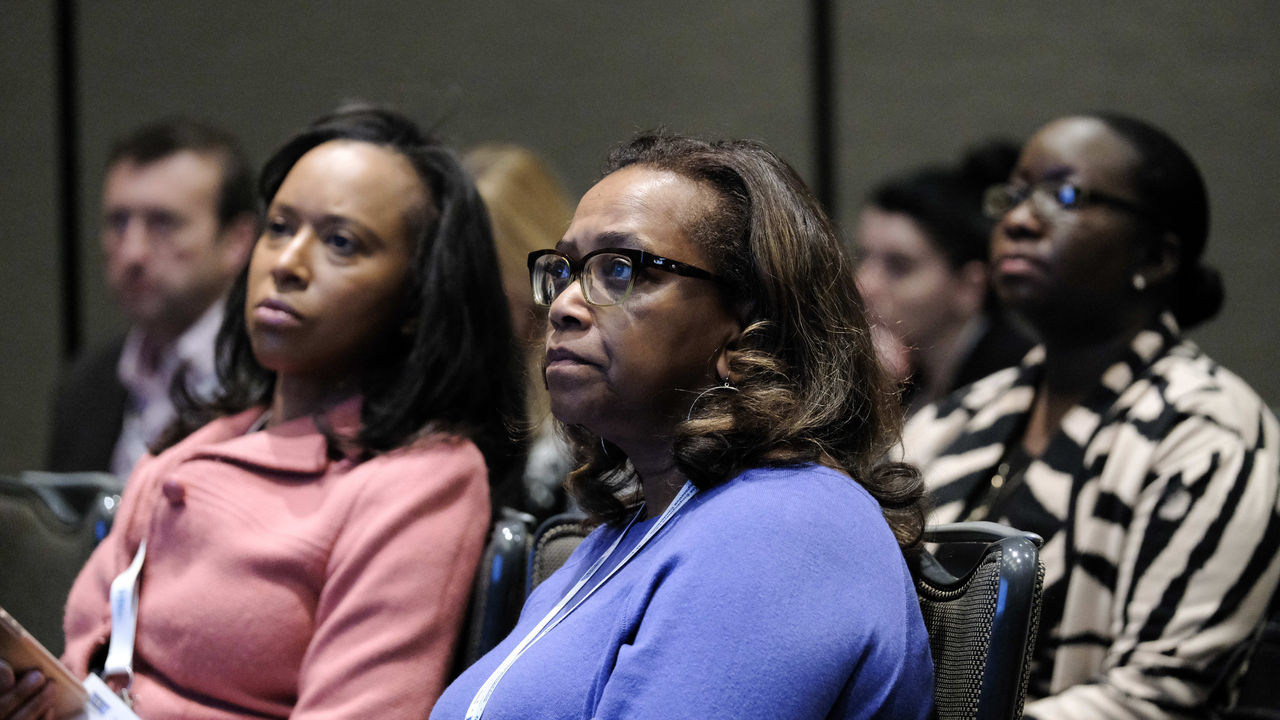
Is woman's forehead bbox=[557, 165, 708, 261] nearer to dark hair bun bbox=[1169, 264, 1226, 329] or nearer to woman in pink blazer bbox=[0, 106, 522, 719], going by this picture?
woman in pink blazer bbox=[0, 106, 522, 719]

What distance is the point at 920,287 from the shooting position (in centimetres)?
348

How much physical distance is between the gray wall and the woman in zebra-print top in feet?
3.74

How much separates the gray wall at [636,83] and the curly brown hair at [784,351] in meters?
2.25

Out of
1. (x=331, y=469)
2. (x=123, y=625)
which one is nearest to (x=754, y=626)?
(x=331, y=469)

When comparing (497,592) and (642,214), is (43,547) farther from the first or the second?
(642,214)

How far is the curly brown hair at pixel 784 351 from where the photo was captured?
1.23 m

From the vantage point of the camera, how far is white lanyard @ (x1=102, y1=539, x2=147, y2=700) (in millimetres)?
1633

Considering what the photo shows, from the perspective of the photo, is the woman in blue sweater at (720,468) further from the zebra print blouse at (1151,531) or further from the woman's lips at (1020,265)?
the woman's lips at (1020,265)

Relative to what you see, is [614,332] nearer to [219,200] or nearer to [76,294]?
[219,200]

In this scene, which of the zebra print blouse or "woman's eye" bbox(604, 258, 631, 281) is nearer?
"woman's eye" bbox(604, 258, 631, 281)

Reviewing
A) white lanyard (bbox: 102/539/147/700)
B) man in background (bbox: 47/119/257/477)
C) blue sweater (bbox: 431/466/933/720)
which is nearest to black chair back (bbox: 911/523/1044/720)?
blue sweater (bbox: 431/466/933/720)

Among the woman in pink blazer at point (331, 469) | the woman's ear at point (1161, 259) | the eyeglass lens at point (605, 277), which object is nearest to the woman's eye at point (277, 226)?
the woman in pink blazer at point (331, 469)

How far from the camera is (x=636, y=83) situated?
12.7ft

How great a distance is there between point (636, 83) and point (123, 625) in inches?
103
